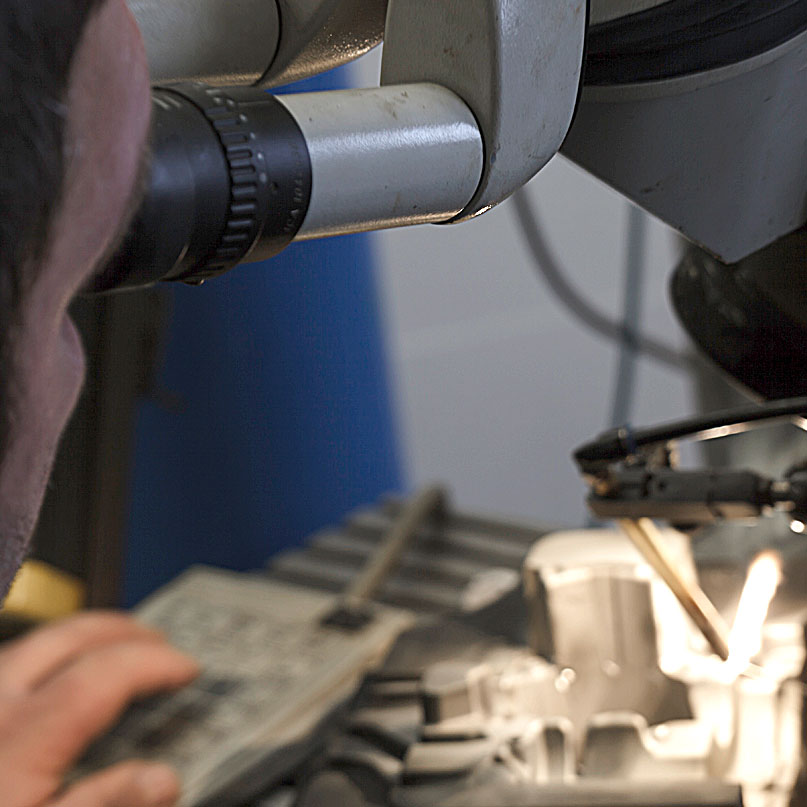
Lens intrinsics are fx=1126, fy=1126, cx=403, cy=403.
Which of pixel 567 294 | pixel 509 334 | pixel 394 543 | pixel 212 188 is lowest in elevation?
pixel 509 334

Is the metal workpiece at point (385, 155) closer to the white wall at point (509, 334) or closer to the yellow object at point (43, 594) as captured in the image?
the yellow object at point (43, 594)

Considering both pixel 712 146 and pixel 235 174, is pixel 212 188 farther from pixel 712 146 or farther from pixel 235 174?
pixel 712 146

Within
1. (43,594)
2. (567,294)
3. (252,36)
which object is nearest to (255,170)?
(252,36)

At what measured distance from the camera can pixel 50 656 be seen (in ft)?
2.20

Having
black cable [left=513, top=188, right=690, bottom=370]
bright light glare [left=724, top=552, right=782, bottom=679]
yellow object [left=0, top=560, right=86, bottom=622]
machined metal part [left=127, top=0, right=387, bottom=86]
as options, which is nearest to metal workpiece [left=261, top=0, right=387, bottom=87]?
machined metal part [left=127, top=0, right=387, bottom=86]

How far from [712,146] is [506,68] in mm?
97

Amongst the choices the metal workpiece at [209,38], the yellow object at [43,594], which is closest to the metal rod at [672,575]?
the metal workpiece at [209,38]

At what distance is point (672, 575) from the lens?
0.46 m

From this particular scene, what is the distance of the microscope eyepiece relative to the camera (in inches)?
9.3

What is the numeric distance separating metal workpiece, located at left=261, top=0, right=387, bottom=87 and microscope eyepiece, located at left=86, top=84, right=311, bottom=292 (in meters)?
0.07

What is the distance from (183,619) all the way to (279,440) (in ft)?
1.52

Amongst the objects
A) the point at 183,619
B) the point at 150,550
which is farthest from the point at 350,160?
the point at 150,550

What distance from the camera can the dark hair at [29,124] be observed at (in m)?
0.19

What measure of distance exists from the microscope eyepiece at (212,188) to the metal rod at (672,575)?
0.78ft
